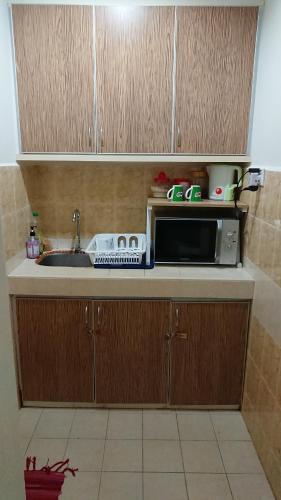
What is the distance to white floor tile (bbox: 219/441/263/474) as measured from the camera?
1659 millimetres

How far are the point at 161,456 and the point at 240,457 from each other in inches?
15.7

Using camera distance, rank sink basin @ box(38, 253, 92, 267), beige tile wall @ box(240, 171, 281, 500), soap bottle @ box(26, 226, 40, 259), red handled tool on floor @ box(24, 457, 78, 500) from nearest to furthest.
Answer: red handled tool on floor @ box(24, 457, 78, 500) < beige tile wall @ box(240, 171, 281, 500) < soap bottle @ box(26, 226, 40, 259) < sink basin @ box(38, 253, 92, 267)

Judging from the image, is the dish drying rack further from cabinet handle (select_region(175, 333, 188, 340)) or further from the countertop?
cabinet handle (select_region(175, 333, 188, 340))

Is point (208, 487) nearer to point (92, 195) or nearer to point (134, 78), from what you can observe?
point (92, 195)

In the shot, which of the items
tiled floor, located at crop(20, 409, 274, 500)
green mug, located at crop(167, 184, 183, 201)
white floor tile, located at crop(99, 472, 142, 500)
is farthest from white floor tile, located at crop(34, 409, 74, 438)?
green mug, located at crop(167, 184, 183, 201)

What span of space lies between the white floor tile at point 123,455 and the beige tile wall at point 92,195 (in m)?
1.26

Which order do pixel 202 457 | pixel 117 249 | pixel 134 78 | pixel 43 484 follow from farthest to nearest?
pixel 117 249 → pixel 134 78 → pixel 202 457 → pixel 43 484

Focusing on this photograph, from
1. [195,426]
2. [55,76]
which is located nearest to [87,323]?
[195,426]

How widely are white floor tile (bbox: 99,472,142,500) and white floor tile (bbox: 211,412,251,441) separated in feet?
1.68

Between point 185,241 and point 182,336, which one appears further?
point 185,241

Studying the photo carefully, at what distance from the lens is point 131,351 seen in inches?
75.9

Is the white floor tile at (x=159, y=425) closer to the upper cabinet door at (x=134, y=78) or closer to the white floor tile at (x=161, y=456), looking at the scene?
the white floor tile at (x=161, y=456)

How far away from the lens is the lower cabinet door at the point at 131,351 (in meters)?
1.87

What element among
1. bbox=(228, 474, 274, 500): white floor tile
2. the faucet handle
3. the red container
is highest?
the faucet handle
